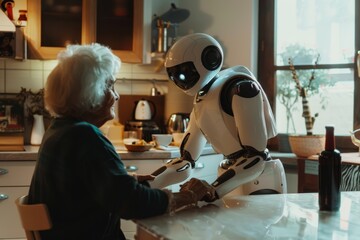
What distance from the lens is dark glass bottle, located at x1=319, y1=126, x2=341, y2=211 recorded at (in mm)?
1326

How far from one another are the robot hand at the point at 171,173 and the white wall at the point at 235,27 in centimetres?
171

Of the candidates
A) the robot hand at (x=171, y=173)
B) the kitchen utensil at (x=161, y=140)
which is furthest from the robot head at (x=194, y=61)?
the kitchen utensil at (x=161, y=140)

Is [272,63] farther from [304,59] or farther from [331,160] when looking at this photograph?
[331,160]

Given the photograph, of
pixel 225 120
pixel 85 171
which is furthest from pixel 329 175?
pixel 85 171

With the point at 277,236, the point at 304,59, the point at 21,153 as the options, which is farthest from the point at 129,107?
the point at 277,236

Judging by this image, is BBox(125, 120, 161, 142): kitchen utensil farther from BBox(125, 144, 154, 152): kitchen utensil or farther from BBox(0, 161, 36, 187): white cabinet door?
BBox(0, 161, 36, 187): white cabinet door

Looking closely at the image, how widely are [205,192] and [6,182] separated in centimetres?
154

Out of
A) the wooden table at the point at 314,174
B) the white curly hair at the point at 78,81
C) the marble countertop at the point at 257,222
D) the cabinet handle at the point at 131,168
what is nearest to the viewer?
the marble countertop at the point at 257,222

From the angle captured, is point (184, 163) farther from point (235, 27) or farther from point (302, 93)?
point (235, 27)

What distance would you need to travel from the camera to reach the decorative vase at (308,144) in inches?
110

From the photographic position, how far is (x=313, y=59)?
316 centimetres

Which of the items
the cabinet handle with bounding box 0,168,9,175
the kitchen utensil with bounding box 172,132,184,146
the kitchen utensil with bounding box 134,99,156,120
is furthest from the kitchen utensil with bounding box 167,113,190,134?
the cabinet handle with bounding box 0,168,9,175

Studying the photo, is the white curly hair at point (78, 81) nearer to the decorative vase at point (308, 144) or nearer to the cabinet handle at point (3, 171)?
the cabinet handle at point (3, 171)

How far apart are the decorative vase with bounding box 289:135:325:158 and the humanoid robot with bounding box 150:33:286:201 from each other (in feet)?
3.73
